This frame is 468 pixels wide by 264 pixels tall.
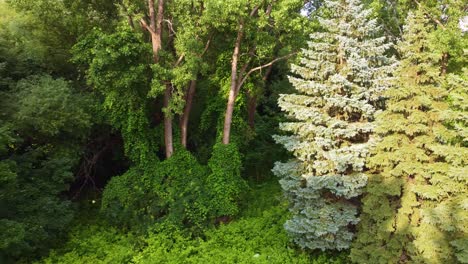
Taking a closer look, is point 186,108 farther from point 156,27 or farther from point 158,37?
point 156,27

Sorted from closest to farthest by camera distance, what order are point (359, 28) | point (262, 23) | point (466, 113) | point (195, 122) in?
1. point (466, 113)
2. point (359, 28)
3. point (262, 23)
4. point (195, 122)

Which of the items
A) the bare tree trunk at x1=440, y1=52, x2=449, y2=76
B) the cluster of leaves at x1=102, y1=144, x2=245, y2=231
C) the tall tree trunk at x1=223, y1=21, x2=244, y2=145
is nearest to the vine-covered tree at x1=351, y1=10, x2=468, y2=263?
the cluster of leaves at x1=102, y1=144, x2=245, y2=231

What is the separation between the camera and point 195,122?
1599 cm

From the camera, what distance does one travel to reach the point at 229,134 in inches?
530

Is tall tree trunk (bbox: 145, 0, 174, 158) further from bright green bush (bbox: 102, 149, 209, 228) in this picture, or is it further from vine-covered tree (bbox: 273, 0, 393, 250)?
vine-covered tree (bbox: 273, 0, 393, 250)

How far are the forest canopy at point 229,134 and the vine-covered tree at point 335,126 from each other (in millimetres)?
42

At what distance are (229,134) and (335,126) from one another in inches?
165

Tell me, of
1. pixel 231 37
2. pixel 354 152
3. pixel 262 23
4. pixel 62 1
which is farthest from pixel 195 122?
pixel 354 152

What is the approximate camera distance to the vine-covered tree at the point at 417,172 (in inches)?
357

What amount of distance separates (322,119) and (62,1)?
31.9ft

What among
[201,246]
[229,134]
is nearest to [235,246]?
[201,246]

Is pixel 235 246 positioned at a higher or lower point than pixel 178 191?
lower

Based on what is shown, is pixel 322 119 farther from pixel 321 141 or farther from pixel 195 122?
pixel 195 122

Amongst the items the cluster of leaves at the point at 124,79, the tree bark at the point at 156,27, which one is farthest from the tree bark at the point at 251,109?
the tree bark at the point at 156,27
